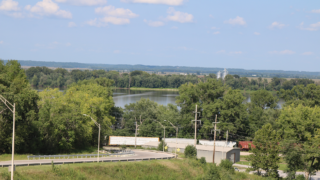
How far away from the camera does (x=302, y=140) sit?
5044cm

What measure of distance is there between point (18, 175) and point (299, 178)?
32653 millimetres

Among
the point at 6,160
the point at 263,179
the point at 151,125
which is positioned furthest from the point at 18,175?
the point at 151,125

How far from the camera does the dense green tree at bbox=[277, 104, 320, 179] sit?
147ft

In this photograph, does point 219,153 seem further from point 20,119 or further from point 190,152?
point 20,119

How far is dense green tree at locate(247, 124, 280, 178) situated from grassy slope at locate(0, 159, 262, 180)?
222 cm

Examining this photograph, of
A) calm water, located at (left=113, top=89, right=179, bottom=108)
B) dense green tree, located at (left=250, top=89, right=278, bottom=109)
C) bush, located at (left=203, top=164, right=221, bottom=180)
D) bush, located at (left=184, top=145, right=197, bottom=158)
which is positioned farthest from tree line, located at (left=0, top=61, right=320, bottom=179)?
calm water, located at (left=113, top=89, right=179, bottom=108)

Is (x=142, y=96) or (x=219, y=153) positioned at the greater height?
(x=142, y=96)

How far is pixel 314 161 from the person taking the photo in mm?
47094

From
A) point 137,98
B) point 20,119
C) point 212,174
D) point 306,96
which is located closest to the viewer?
point 212,174

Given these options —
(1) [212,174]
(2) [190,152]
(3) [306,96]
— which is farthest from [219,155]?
(3) [306,96]

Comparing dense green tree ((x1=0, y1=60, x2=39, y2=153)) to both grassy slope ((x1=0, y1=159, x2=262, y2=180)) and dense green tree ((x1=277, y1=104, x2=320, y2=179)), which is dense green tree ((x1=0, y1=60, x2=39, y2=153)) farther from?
dense green tree ((x1=277, y1=104, x2=320, y2=179))

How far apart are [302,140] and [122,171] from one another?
2911 cm

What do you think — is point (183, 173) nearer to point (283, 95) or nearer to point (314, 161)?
point (314, 161)

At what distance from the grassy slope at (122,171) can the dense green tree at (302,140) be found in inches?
265
